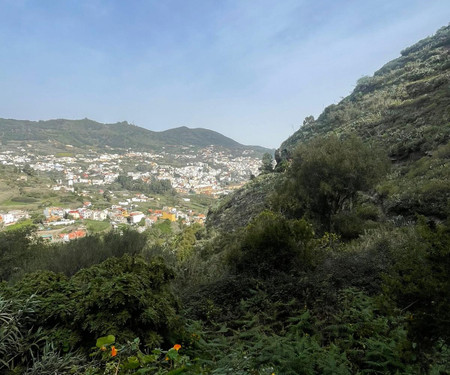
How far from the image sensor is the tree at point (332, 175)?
1072 cm

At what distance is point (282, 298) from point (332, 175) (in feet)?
21.7

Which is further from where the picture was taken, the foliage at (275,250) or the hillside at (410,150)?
the hillside at (410,150)

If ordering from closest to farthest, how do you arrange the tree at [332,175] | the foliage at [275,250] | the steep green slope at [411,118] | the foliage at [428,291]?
the foliage at [428,291]
the foliage at [275,250]
the tree at [332,175]
the steep green slope at [411,118]

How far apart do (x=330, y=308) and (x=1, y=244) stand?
17192 millimetres

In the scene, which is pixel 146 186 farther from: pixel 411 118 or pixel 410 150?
pixel 410 150

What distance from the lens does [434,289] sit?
232 centimetres

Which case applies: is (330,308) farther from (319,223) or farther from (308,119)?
(308,119)

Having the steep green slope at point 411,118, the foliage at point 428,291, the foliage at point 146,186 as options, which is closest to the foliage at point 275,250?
the foliage at point 428,291

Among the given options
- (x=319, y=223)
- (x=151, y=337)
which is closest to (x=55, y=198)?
(x=319, y=223)

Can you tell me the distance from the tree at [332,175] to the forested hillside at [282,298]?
1.9 inches

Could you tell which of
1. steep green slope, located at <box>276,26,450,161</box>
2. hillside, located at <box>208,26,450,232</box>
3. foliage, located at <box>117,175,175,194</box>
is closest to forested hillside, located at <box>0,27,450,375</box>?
hillside, located at <box>208,26,450,232</box>

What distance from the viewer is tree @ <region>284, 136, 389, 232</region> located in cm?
1072

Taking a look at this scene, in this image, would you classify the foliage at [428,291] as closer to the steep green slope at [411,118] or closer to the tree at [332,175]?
the tree at [332,175]

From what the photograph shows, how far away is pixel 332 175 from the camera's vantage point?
10906mm
